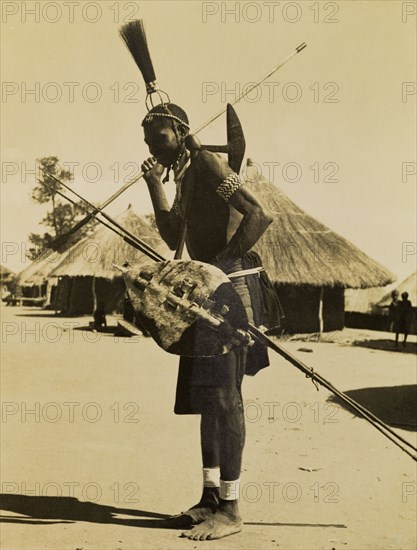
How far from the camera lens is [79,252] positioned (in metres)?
8.55

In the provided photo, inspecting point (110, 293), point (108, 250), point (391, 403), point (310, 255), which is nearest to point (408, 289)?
point (310, 255)

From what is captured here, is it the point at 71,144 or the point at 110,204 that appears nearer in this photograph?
the point at 110,204

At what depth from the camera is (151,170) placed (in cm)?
411

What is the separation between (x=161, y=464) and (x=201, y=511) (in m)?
0.57

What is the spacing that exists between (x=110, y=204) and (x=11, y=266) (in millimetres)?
1026

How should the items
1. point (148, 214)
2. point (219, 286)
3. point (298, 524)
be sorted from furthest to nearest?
point (148, 214) < point (298, 524) < point (219, 286)

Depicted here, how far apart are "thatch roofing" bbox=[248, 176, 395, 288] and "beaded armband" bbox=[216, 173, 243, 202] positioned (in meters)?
1.25

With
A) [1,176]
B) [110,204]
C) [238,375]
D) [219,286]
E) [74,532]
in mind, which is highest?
[1,176]

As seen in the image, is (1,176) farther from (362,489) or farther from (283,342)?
(283,342)

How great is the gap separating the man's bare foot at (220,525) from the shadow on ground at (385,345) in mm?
5060

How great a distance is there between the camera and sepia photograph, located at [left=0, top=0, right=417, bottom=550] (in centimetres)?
389

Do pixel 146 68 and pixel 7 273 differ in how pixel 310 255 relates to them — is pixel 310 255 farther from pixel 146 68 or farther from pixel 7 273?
pixel 146 68

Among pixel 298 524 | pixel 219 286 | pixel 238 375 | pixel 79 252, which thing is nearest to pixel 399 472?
pixel 298 524

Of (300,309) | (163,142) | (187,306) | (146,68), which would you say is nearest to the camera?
(187,306)
